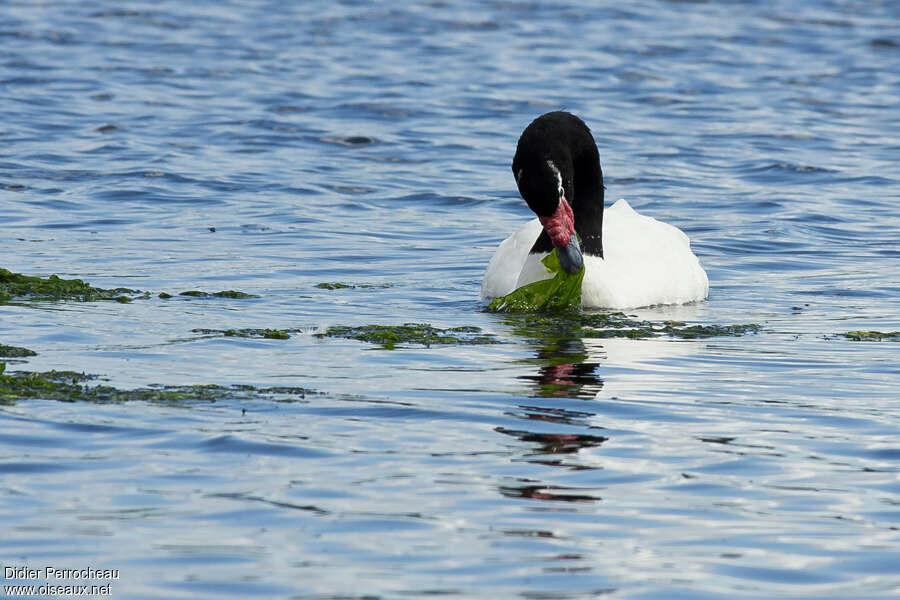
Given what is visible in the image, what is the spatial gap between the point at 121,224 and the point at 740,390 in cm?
784

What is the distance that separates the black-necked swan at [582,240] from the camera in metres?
10.9

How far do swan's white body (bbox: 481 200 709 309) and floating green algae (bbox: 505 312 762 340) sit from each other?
10.0 inches

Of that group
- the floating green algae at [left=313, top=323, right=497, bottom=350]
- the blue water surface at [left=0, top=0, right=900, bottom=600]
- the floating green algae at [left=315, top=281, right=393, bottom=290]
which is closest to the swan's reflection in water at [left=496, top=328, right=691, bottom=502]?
the blue water surface at [left=0, top=0, right=900, bottom=600]

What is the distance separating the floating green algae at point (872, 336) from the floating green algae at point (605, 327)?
1.99 feet

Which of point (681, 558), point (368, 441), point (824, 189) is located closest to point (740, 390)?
point (368, 441)

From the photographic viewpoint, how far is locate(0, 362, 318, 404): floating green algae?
796 cm

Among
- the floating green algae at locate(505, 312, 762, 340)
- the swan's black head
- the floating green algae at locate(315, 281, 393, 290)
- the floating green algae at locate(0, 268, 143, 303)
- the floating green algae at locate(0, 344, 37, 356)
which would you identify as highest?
the swan's black head

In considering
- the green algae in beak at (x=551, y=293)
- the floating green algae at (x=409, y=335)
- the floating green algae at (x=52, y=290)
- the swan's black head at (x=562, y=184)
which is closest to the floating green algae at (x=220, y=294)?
the floating green algae at (x=52, y=290)

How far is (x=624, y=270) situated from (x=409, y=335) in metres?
2.19

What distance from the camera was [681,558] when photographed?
6.00 meters

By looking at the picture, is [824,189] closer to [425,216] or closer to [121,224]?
[425,216]

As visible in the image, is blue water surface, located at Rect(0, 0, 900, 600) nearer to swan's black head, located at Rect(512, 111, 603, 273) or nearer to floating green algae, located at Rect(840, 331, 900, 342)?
floating green algae, located at Rect(840, 331, 900, 342)

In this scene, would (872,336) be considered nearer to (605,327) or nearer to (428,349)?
(605,327)

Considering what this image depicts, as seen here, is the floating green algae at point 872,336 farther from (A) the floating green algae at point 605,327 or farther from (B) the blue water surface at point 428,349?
(A) the floating green algae at point 605,327
